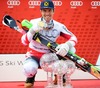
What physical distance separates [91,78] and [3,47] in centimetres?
92

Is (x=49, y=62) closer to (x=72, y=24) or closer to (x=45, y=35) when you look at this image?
(x=45, y=35)

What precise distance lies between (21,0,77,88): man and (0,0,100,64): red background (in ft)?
1.94

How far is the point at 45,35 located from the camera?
2564mm

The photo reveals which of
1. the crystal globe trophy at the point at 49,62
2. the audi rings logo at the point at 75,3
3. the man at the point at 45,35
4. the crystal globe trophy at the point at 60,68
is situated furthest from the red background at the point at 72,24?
the crystal globe trophy at the point at 60,68

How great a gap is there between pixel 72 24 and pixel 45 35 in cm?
76

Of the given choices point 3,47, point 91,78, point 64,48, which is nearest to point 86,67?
point 64,48

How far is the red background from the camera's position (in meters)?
3.20

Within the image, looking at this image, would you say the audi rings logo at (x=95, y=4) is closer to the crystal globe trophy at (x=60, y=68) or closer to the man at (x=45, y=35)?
the man at (x=45, y=35)

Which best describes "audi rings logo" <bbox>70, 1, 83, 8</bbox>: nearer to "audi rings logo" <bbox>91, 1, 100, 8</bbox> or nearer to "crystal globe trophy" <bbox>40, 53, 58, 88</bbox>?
"audi rings logo" <bbox>91, 1, 100, 8</bbox>

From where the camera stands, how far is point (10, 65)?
3232mm

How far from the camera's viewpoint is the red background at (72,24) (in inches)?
126

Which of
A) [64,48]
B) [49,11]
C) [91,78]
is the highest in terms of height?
[49,11]

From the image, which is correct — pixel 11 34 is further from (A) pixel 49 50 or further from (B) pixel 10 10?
(A) pixel 49 50

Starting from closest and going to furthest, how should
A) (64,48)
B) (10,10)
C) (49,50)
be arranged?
(64,48) → (49,50) → (10,10)
